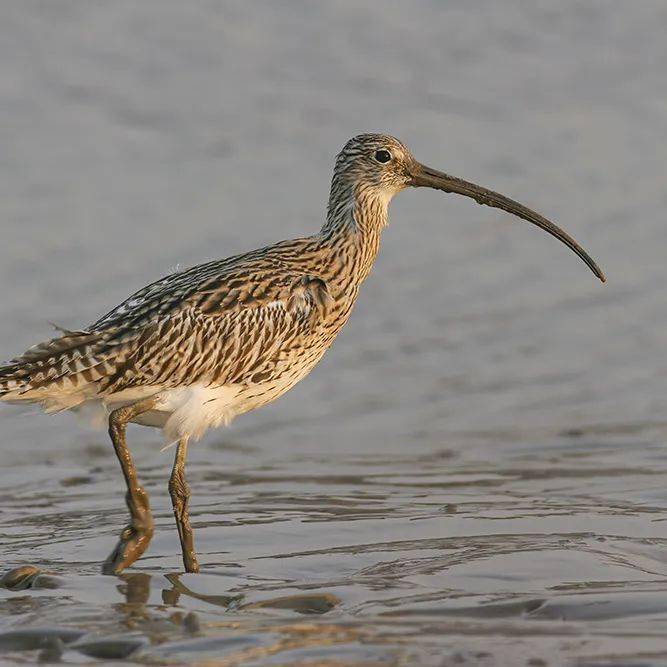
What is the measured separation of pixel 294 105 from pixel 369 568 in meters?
10.3

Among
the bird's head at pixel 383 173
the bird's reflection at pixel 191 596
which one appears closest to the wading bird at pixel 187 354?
the bird's reflection at pixel 191 596

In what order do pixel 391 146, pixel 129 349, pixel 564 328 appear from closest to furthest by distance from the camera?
pixel 129 349, pixel 391 146, pixel 564 328

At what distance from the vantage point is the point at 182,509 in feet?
30.6

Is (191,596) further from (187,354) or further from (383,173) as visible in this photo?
(383,173)

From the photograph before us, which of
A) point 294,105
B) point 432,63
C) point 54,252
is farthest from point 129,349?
point 432,63

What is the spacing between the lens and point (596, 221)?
52.7 feet

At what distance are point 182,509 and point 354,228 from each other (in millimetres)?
2157

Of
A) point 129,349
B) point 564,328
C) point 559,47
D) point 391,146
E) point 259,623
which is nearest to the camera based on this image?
point 259,623

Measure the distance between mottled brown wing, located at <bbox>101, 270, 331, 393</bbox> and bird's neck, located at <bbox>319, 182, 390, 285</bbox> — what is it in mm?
635

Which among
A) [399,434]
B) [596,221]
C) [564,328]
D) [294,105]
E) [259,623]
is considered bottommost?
[259,623]

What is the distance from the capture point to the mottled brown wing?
9359 mm

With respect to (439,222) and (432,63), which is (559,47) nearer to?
(432,63)

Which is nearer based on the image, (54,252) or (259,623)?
(259,623)

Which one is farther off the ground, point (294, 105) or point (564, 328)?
point (294, 105)
